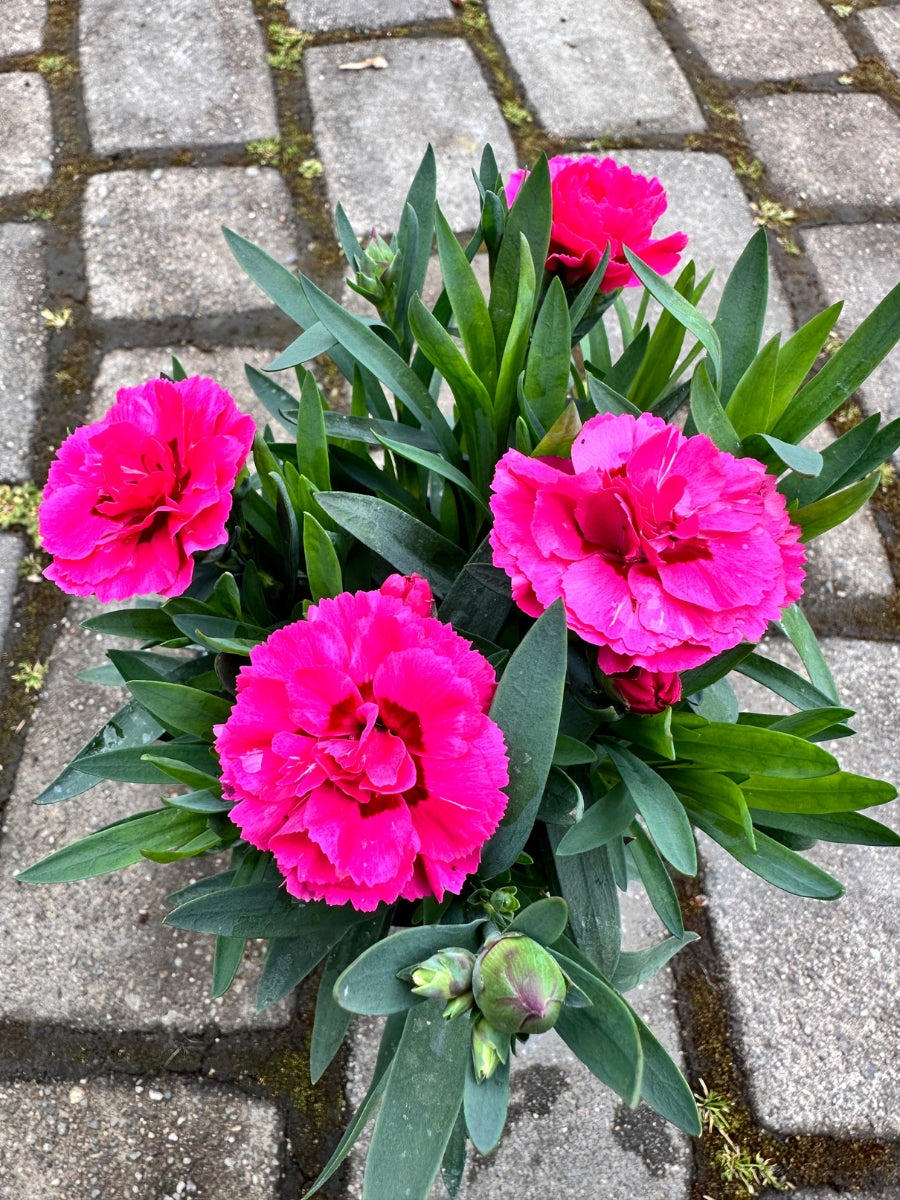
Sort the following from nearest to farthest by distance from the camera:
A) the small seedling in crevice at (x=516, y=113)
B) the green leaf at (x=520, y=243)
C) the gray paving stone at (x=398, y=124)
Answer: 1. the green leaf at (x=520, y=243)
2. the gray paving stone at (x=398, y=124)
3. the small seedling in crevice at (x=516, y=113)

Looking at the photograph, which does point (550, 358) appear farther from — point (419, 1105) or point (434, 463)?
point (419, 1105)

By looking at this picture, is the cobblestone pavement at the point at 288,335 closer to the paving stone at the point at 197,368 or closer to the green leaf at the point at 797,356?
the paving stone at the point at 197,368

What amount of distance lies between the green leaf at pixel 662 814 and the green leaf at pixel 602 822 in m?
0.01

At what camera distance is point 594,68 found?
1790mm

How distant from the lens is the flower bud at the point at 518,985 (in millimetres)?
513

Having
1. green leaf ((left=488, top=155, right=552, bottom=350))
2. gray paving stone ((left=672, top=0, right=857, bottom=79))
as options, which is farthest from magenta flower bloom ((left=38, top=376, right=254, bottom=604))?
gray paving stone ((left=672, top=0, right=857, bottom=79))

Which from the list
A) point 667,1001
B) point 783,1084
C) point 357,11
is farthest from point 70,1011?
point 357,11

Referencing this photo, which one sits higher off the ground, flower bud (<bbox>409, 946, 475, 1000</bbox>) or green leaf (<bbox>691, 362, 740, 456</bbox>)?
green leaf (<bbox>691, 362, 740, 456</bbox>)

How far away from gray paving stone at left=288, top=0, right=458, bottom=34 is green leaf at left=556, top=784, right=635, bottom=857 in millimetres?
1630

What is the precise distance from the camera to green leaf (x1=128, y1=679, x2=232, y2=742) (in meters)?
0.66

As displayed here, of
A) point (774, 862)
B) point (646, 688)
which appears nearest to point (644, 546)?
point (646, 688)

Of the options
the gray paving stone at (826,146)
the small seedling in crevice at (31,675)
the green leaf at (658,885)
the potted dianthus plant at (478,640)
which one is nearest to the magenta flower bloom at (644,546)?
the potted dianthus plant at (478,640)

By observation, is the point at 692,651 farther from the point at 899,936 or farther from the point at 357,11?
the point at 357,11

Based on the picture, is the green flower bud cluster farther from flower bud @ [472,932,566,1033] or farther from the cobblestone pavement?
the cobblestone pavement
